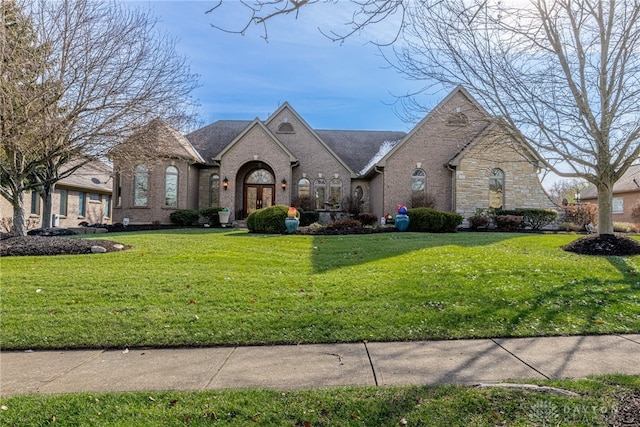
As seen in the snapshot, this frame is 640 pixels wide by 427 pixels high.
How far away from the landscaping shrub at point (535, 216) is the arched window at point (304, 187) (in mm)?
11252

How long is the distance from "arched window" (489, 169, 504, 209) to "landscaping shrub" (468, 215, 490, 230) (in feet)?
7.10

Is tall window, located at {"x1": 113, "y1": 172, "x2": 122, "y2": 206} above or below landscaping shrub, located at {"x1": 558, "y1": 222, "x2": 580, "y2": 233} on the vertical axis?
above

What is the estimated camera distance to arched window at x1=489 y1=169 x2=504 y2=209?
21.1 meters

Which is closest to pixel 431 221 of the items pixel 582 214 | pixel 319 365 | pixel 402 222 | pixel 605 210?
pixel 402 222

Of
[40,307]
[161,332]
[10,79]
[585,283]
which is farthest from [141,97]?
[585,283]

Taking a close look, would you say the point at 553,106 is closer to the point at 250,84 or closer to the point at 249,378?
the point at 250,84

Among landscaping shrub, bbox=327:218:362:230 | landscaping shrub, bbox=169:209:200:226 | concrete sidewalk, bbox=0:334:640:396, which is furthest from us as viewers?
landscaping shrub, bbox=169:209:200:226

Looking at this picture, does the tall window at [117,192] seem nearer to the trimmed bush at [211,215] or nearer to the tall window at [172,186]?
the tall window at [172,186]

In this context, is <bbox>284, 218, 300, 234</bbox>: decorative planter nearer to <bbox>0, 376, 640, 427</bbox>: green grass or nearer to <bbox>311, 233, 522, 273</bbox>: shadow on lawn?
<bbox>311, 233, 522, 273</bbox>: shadow on lawn

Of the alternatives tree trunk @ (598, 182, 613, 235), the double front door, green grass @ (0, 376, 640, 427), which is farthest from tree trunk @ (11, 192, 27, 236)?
tree trunk @ (598, 182, 613, 235)

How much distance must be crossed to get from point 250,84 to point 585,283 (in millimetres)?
9544

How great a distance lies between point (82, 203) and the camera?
28594mm

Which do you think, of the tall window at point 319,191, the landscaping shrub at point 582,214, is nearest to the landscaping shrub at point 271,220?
the tall window at point 319,191

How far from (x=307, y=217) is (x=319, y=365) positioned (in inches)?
668
